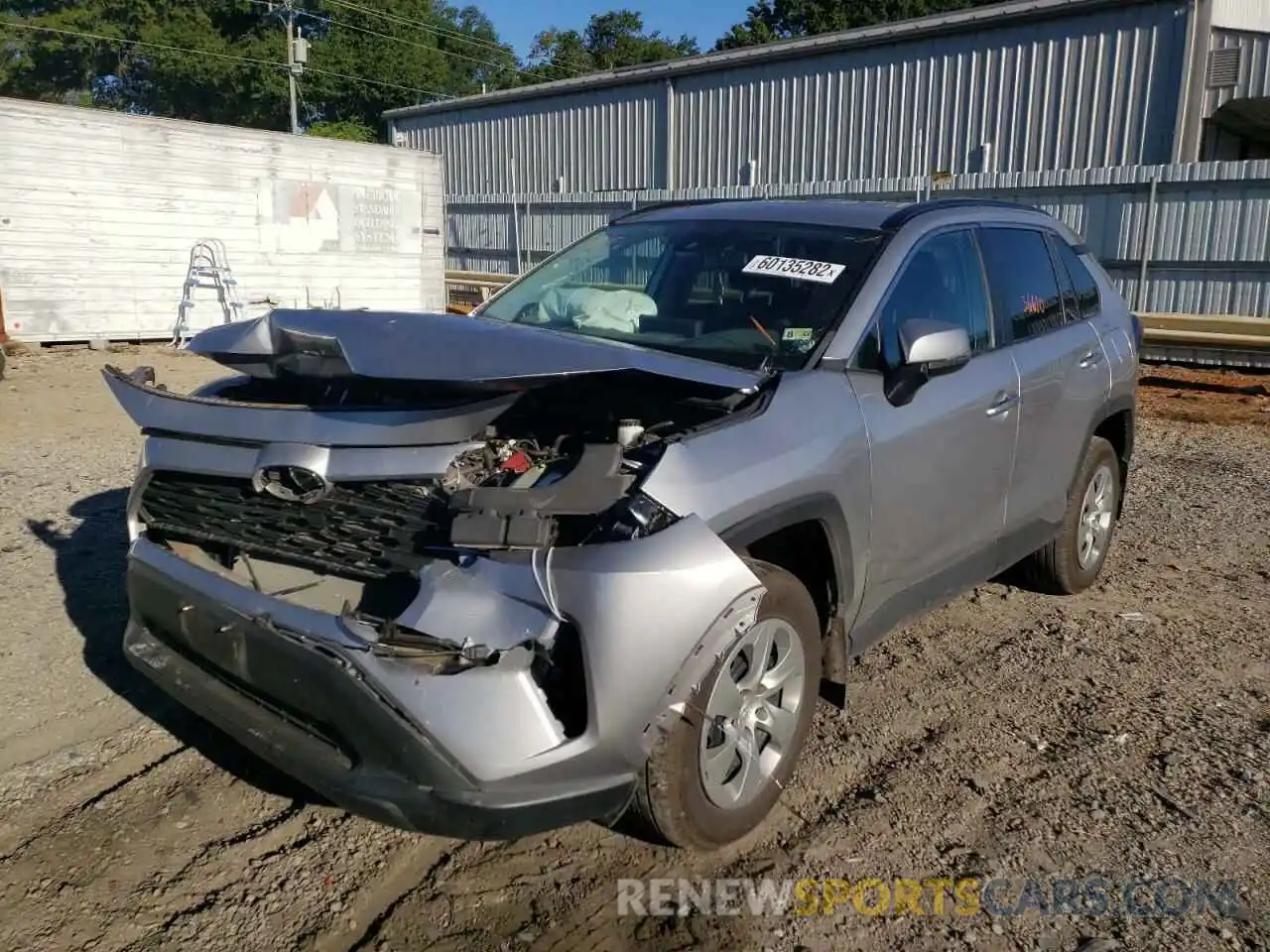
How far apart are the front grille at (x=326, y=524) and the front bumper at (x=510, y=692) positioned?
7.6 inches

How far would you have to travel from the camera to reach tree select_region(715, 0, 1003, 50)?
148 ft

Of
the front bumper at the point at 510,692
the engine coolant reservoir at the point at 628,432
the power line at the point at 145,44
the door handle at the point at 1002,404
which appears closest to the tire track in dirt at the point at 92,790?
the front bumper at the point at 510,692

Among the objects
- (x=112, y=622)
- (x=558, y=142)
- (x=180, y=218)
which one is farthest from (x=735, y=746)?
(x=558, y=142)

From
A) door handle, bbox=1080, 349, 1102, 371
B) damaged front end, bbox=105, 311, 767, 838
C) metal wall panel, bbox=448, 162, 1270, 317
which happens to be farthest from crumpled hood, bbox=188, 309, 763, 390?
metal wall panel, bbox=448, 162, 1270, 317

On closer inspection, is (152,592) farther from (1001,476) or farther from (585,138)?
(585,138)

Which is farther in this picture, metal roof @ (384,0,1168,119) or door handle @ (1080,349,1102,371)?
Answer: metal roof @ (384,0,1168,119)

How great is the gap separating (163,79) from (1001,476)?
57.5m

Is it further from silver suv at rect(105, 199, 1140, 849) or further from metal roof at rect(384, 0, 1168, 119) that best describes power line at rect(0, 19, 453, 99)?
silver suv at rect(105, 199, 1140, 849)

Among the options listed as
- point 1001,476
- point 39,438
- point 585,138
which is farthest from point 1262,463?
point 585,138

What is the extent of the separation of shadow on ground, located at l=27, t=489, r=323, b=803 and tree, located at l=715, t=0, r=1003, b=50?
42739 millimetres

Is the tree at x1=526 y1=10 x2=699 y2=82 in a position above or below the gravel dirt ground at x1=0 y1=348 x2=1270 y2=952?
above

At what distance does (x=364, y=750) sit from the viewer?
2.52m

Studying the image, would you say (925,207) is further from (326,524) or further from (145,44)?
(145,44)

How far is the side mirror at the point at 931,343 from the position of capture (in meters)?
3.23
